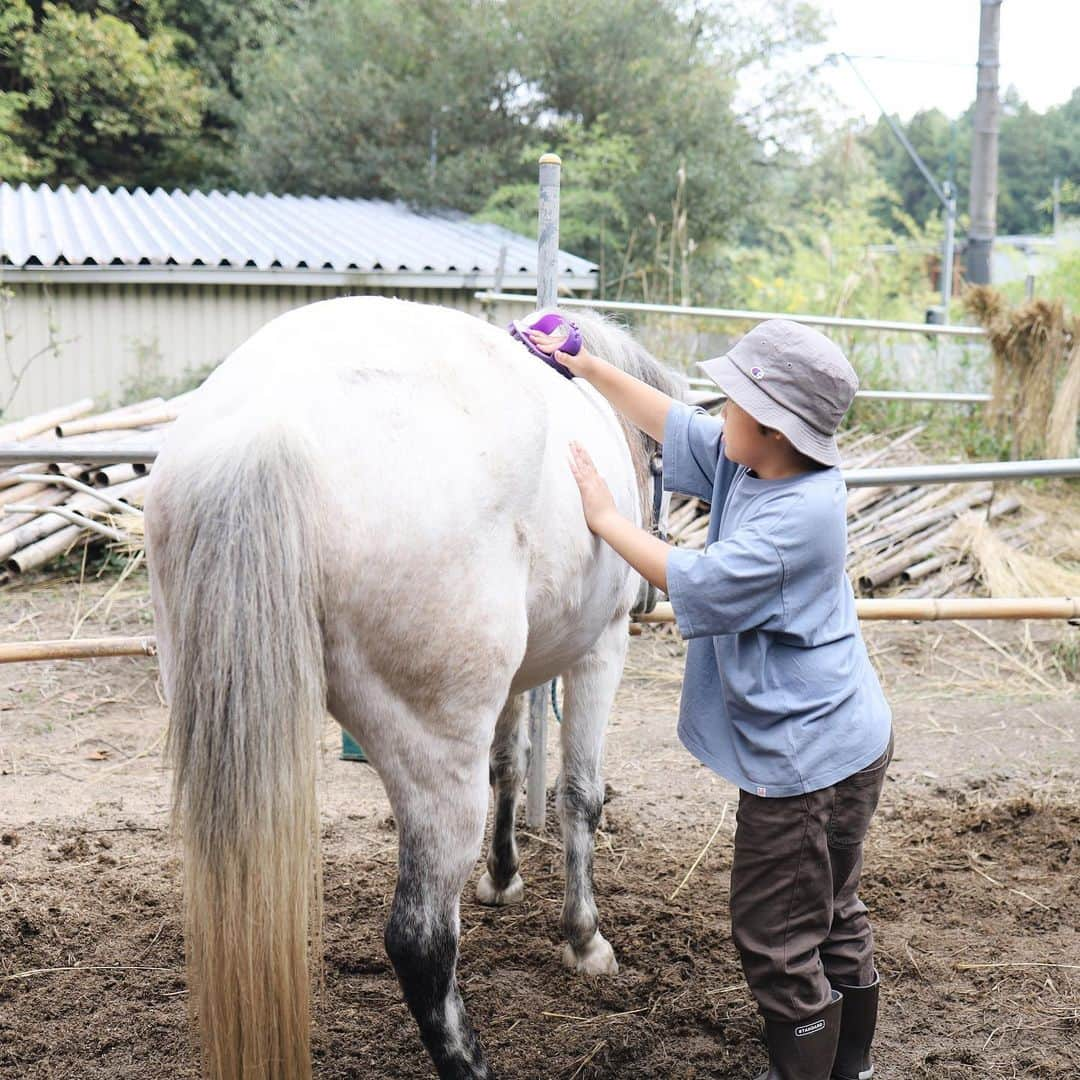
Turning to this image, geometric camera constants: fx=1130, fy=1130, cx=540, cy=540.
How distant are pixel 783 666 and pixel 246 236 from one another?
12.0 meters

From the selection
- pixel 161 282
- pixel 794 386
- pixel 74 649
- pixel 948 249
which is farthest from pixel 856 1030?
pixel 948 249

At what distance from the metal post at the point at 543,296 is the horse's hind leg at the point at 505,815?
0.65ft

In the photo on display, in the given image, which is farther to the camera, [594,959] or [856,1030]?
[594,959]

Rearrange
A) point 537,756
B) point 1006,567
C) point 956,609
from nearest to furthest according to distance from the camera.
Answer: point 956,609 → point 537,756 → point 1006,567

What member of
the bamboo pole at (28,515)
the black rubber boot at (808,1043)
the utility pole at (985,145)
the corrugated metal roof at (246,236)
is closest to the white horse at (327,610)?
the black rubber boot at (808,1043)

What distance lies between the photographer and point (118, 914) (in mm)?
2947

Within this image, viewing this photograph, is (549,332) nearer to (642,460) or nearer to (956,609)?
(642,460)

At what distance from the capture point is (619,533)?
2.02m

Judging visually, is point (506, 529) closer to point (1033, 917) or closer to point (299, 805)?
point (299, 805)

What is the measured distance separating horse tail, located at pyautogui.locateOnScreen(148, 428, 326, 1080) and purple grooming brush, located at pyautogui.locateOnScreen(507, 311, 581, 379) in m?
0.92

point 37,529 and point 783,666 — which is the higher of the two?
point 783,666

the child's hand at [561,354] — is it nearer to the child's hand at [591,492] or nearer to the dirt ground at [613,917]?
the child's hand at [591,492]

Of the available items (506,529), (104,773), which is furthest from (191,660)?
(104,773)

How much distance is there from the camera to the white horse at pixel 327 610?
5.33ft
